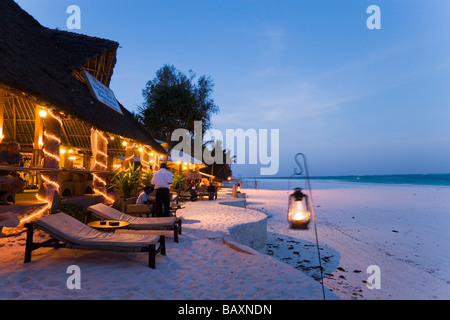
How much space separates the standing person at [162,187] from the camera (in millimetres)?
7496

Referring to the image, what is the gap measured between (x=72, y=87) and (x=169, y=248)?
6.17 meters

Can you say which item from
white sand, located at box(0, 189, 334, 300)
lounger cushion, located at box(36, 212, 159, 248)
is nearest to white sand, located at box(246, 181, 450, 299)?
white sand, located at box(0, 189, 334, 300)

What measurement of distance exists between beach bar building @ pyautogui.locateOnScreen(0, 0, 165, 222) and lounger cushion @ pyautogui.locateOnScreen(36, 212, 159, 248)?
6.65ft

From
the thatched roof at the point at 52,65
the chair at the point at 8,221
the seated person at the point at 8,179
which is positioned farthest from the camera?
the seated person at the point at 8,179

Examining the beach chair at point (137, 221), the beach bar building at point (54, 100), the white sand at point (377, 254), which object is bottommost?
the white sand at point (377, 254)

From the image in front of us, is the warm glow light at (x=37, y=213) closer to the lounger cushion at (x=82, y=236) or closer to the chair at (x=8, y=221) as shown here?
the chair at (x=8, y=221)

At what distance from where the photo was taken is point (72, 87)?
7.91 metres

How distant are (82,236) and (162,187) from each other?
10.9 ft

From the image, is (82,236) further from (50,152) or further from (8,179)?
(50,152)

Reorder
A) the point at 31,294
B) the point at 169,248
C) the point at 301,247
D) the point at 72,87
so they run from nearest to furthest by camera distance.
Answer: the point at 31,294
the point at 169,248
the point at 72,87
the point at 301,247

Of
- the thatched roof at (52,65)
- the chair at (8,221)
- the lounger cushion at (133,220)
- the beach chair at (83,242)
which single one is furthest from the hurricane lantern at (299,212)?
the thatched roof at (52,65)

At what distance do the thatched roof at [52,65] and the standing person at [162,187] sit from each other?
254 centimetres
